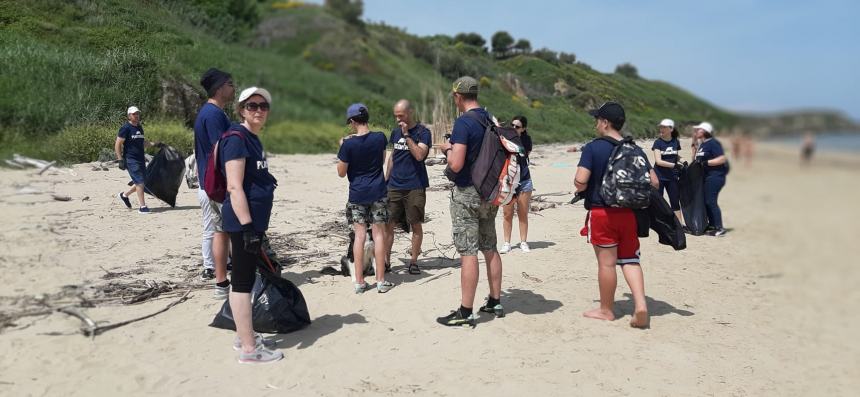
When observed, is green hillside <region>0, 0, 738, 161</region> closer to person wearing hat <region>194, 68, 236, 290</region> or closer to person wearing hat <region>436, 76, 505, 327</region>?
person wearing hat <region>194, 68, 236, 290</region>

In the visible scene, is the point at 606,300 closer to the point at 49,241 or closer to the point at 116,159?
the point at 49,241

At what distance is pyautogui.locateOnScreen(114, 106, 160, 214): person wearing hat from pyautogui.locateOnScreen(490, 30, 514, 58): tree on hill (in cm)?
702

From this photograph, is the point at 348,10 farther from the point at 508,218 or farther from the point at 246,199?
the point at 246,199

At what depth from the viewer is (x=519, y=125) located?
7426 millimetres

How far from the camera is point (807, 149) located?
189 centimetres

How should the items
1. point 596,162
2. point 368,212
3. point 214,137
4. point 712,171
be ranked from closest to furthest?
point 596,162 → point 214,137 → point 368,212 → point 712,171

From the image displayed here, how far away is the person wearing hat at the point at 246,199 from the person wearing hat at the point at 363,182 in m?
1.39

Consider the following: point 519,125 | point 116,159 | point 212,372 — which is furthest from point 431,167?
point 212,372

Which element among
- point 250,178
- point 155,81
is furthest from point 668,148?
point 155,81

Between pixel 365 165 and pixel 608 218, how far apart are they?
2.18 m

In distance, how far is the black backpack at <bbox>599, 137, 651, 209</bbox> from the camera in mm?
4551

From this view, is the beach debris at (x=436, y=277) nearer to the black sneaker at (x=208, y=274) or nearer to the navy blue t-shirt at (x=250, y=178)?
the black sneaker at (x=208, y=274)

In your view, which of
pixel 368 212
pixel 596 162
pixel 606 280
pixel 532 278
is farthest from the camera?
pixel 532 278

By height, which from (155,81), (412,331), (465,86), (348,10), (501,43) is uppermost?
(348,10)
